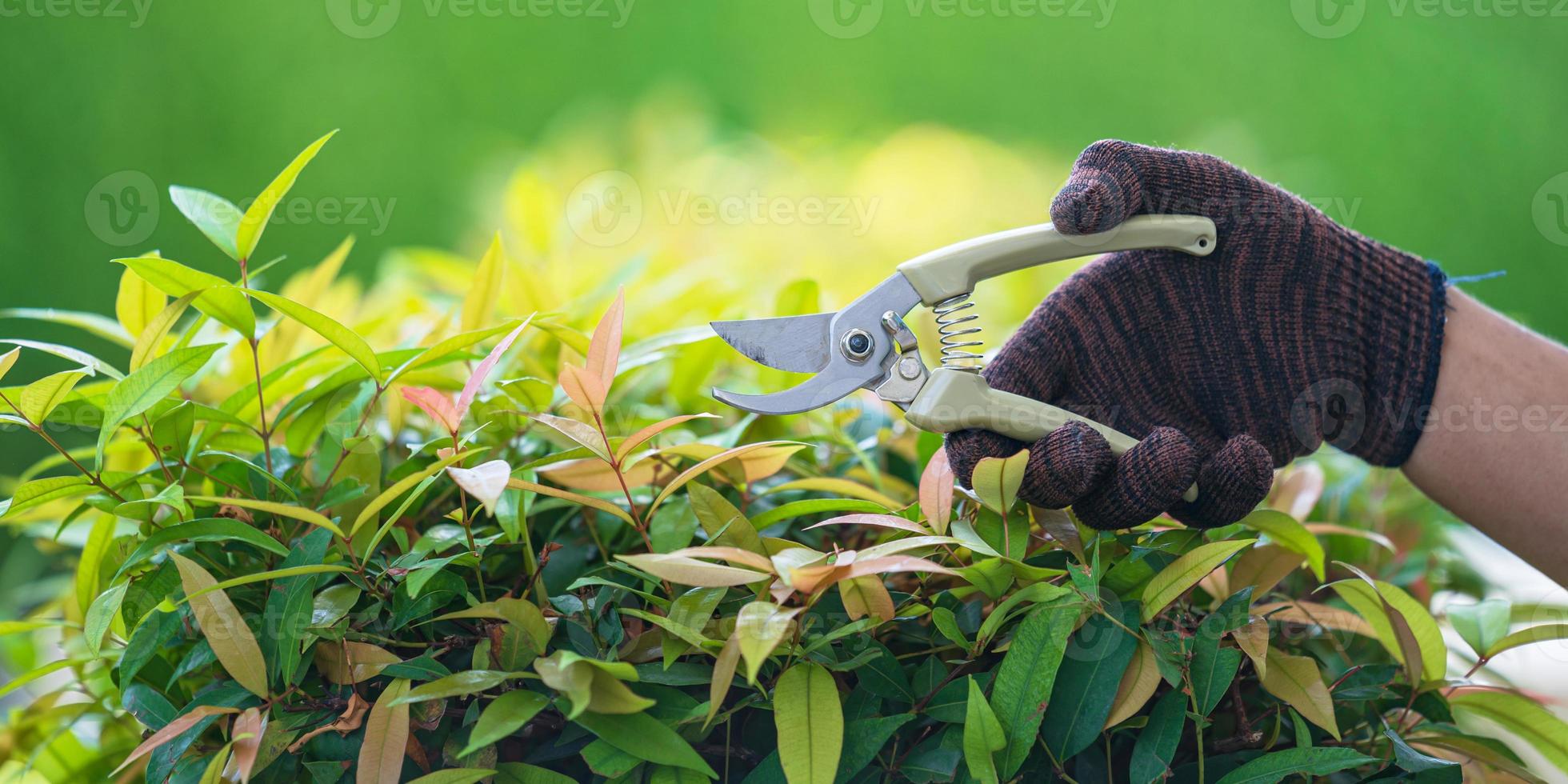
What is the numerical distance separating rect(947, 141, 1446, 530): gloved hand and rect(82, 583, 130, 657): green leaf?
56 cm

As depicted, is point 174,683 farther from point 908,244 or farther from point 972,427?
point 908,244

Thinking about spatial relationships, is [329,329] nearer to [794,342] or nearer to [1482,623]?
[794,342]

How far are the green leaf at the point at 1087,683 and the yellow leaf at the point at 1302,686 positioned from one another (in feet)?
0.26

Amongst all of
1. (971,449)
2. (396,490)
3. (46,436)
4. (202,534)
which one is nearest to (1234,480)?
(971,449)

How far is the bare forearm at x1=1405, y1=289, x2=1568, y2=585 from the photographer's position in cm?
74

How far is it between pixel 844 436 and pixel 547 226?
70cm

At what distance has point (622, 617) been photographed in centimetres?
57

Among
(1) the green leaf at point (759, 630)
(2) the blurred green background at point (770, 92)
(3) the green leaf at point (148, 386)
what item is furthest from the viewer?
(2) the blurred green background at point (770, 92)

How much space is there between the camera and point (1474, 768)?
0.62 m

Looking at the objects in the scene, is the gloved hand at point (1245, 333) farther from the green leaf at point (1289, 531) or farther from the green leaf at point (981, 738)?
the green leaf at point (981, 738)

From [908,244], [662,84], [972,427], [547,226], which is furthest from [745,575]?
[662,84]

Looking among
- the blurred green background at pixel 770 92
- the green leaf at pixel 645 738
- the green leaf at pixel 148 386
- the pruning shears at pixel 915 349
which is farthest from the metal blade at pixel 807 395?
the blurred green background at pixel 770 92

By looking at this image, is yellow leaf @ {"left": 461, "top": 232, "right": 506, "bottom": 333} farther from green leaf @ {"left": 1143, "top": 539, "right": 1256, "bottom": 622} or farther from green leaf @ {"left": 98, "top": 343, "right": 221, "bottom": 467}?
green leaf @ {"left": 1143, "top": 539, "right": 1256, "bottom": 622}

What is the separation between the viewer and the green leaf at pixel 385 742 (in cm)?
51
